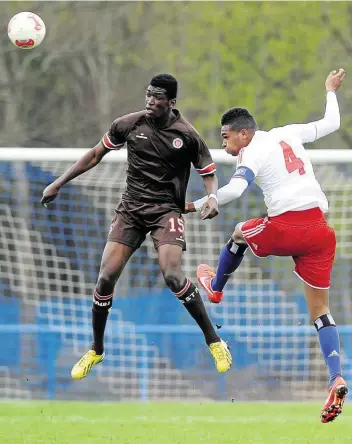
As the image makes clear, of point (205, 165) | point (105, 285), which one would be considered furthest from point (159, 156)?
point (105, 285)

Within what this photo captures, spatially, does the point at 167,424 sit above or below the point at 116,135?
below

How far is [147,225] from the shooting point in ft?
37.2

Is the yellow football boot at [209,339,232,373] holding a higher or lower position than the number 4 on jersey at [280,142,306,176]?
lower

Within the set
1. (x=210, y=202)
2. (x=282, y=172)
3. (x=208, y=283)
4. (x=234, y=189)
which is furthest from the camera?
(x=208, y=283)

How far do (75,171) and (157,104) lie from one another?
3.44ft

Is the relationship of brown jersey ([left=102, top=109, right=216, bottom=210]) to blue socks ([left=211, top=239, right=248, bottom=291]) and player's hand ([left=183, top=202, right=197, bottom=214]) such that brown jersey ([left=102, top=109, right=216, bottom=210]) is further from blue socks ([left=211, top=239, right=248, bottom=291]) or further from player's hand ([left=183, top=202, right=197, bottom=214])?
blue socks ([left=211, top=239, right=248, bottom=291])

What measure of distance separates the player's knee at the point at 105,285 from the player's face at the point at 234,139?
1578 millimetres

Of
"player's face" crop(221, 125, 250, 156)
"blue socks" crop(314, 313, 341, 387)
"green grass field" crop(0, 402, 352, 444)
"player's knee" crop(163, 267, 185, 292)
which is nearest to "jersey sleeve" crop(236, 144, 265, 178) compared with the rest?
"player's face" crop(221, 125, 250, 156)

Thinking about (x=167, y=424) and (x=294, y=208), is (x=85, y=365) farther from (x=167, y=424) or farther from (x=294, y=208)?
(x=294, y=208)

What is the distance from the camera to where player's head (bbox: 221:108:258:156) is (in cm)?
1107

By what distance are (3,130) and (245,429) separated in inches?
544

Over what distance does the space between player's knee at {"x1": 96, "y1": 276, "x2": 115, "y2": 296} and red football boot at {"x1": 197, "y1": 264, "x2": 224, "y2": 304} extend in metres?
1.11

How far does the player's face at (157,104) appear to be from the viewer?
11.0m

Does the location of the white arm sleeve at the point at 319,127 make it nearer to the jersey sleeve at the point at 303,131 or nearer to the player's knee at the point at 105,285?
the jersey sleeve at the point at 303,131
